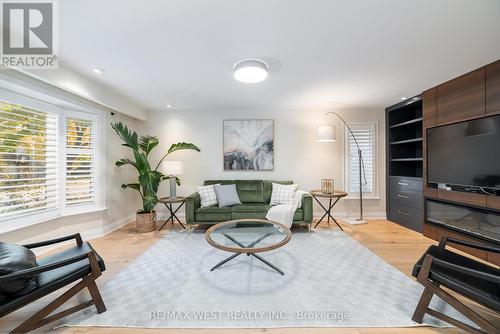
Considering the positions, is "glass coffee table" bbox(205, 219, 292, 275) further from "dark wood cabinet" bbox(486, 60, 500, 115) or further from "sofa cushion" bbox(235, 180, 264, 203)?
"dark wood cabinet" bbox(486, 60, 500, 115)

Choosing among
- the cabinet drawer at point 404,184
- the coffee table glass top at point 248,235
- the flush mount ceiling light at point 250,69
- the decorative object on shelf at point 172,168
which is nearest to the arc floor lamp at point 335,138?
the cabinet drawer at point 404,184

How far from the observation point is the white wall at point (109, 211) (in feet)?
9.28

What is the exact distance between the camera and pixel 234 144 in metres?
4.46

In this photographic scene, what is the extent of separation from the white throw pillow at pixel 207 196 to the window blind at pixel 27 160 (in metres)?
2.15

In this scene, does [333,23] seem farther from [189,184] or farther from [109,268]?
[189,184]

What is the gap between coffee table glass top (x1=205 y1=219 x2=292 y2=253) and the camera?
215cm

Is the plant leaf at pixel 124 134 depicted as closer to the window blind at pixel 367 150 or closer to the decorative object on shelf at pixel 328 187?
the decorative object on shelf at pixel 328 187

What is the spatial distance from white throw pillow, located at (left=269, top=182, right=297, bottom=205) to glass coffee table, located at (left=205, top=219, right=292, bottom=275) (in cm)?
116

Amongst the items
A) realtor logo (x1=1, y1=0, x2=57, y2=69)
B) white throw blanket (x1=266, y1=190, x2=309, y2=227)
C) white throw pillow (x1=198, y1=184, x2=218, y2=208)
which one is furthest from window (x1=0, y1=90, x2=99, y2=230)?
white throw blanket (x1=266, y1=190, x2=309, y2=227)

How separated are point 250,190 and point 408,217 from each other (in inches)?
117

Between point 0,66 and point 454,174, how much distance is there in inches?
220

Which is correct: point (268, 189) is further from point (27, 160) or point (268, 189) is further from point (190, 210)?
point (27, 160)

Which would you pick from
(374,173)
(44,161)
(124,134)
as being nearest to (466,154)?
(374,173)

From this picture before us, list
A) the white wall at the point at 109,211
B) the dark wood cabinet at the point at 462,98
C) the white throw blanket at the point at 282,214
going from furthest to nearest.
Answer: the white throw blanket at the point at 282,214 → the white wall at the point at 109,211 → the dark wood cabinet at the point at 462,98
